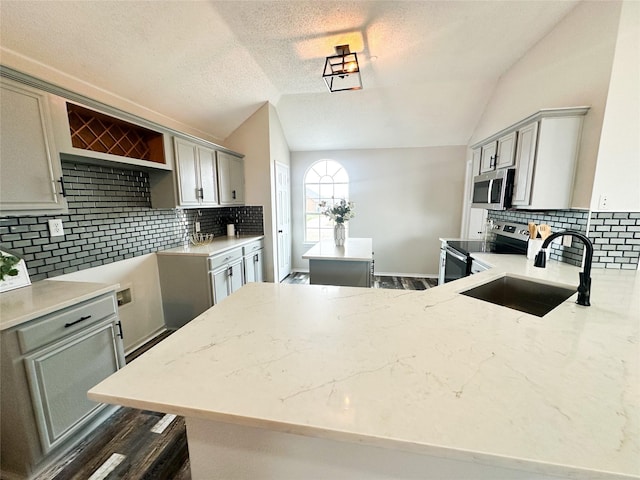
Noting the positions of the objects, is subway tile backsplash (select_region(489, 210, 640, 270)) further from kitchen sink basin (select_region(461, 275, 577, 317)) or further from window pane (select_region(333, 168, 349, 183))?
window pane (select_region(333, 168, 349, 183))

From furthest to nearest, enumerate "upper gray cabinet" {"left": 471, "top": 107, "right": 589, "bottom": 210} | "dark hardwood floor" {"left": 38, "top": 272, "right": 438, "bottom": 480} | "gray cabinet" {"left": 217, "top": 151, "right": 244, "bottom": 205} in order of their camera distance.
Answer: "gray cabinet" {"left": 217, "top": 151, "right": 244, "bottom": 205} < "upper gray cabinet" {"left": 471, "top": 107, "right": 589, "bottom": 210} < "dark hardwood floor" {"left": 38, "top": 272, "right": 438, "bottom": 480}

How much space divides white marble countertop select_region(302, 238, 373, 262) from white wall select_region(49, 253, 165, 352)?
165 cm

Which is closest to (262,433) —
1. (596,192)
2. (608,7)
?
(596,192)

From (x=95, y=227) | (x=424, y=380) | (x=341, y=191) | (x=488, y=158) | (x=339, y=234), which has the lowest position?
(x=424, y=380)

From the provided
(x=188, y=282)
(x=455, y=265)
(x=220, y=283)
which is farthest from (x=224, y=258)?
(x=455, y=265)

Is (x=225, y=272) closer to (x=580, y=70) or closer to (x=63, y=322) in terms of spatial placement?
(x=63, y=322)

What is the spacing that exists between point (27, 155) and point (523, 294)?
331 cm

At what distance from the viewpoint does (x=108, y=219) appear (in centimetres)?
236

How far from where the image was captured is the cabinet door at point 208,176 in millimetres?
3145

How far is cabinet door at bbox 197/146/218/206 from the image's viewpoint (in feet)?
10.3

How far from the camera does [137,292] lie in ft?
8.64

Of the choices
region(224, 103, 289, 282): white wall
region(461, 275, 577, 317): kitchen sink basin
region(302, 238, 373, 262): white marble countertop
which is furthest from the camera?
region(224, 103, 289, 282): white wall

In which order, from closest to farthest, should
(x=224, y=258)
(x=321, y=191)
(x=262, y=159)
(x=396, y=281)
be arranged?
(x=224, y=258)
(x=262, y=159)
(x=396, y=281)
(x=321, y=191)

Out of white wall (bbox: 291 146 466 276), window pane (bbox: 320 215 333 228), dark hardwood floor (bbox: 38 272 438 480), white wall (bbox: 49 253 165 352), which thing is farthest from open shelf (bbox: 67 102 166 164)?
window pane (bbox: 320 215 333 228)
